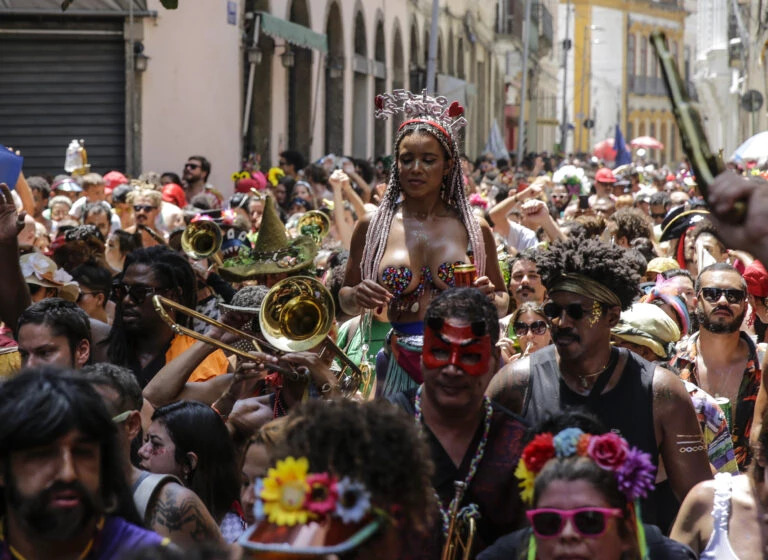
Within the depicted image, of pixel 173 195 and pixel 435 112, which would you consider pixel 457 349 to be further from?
pixel 173 195

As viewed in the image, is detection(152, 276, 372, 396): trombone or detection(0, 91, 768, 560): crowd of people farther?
detection(152, 276, 372, 396): trombone

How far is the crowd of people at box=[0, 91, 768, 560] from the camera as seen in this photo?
10.2ft

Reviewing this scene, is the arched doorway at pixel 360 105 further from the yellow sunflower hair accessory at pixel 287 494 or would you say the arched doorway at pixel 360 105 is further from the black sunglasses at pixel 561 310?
the yellow sunflower hair accessory at pixel 287 494

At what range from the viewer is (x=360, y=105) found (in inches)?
1300

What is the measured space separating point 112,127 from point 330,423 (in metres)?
17.6

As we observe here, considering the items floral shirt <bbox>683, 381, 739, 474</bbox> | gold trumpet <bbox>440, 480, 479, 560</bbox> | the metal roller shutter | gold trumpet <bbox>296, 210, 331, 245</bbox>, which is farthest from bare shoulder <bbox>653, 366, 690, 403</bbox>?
the metal roller shutter

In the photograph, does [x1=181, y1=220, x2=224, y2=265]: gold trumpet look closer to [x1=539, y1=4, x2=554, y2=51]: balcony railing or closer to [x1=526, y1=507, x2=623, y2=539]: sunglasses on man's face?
[x1=526, y1=507, x2=623, y2=539]: sunglasses on man's face

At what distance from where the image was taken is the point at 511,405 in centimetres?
512

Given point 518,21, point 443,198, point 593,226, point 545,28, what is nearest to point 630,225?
point 593,226

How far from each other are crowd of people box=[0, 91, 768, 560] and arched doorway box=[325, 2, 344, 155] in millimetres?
20994

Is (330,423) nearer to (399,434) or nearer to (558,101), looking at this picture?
(399,434)

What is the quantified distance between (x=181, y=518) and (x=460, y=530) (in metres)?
0.77

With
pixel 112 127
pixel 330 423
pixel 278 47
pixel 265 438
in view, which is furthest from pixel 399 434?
pixel 278 47

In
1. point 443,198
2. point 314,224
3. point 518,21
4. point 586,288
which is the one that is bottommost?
point 586,288
